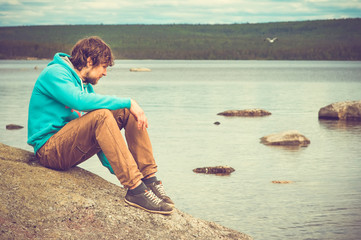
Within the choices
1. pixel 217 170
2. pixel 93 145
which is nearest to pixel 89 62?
pixel 93 145

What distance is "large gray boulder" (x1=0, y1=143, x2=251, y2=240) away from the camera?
191 inches

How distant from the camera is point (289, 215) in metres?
8.76

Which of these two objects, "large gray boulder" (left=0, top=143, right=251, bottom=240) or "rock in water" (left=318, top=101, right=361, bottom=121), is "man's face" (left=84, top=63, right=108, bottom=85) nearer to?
"large gray boulder" (left=0, top=143, right=251, bottom=240)

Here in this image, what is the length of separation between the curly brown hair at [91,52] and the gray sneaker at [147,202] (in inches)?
50.5

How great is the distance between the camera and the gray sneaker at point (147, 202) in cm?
537

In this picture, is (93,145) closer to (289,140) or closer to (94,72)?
(94,72)

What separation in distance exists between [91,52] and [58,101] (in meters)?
0.58

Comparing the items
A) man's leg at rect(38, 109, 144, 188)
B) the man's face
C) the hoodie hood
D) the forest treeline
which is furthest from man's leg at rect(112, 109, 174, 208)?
the forest treeline

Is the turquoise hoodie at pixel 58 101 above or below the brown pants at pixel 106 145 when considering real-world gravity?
above

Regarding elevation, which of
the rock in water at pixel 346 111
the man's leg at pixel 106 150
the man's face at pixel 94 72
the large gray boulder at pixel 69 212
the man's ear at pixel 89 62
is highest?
the man's ear at pixel 89 62

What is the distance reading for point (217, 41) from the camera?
178250mm

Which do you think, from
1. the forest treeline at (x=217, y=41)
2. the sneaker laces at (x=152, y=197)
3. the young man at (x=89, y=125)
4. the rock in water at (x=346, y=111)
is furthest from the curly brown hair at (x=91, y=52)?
the forest treeline at (x=217, y=41)

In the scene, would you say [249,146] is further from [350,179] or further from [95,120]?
[95,120]

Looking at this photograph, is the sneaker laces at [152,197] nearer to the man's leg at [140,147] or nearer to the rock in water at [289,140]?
the man's leg at [140,147]
